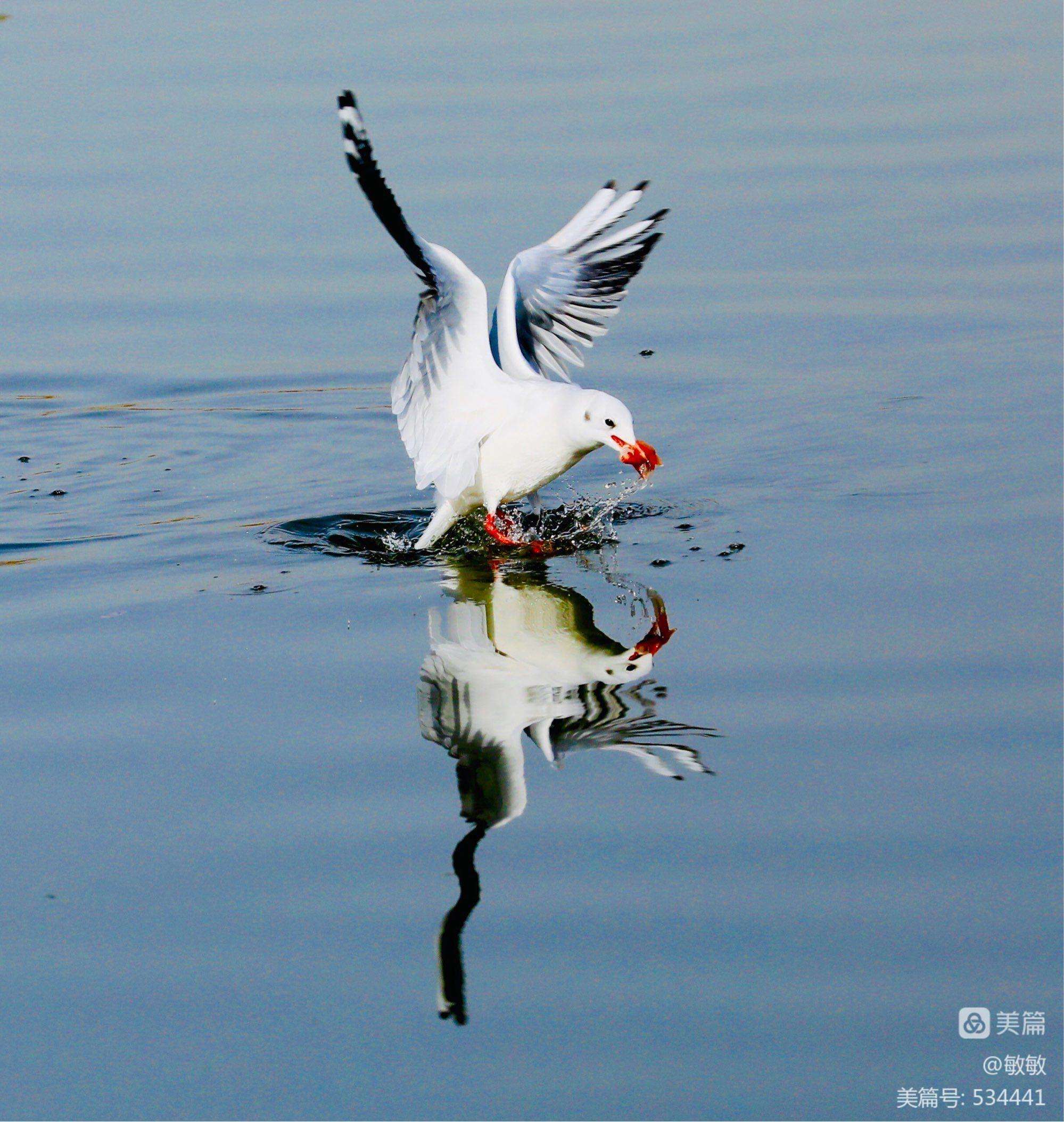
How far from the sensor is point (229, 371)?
1073 cm

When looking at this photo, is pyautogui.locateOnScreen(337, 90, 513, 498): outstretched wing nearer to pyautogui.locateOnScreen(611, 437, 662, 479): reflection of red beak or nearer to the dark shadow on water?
the dark shadow on water

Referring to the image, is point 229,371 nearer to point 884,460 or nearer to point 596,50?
point 884,460

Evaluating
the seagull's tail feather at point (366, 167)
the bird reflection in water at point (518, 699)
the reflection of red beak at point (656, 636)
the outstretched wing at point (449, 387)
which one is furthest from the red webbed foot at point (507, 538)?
the seagull's tail feather at point (366, 167)

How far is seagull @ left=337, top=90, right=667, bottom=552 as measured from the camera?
296 inches

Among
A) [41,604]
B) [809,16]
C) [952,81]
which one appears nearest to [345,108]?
[41,604]

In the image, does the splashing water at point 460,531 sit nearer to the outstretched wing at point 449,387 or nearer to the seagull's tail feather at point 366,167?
the outstretched wing at point 449,387

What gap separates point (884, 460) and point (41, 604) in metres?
4.08

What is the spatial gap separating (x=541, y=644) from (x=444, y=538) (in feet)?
5.94

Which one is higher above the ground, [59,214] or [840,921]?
[59,214]

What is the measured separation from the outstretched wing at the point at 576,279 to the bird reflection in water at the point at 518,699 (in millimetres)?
1854

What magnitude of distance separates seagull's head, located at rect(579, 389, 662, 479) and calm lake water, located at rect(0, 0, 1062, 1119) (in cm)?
40

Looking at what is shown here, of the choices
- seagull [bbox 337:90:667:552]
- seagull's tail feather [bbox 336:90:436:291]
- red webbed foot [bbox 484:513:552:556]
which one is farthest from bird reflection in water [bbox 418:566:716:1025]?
seagull's tail feather [bbox 336:90:436:291]

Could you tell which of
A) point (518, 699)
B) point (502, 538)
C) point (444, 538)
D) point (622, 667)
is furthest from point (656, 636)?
point (444, 538)

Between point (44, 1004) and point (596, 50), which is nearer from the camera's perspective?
point (44, 1004)
